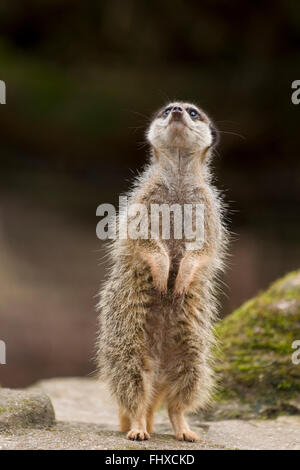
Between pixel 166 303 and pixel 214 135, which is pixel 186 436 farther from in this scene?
pixel 214 135

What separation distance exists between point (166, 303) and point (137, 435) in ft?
2.35

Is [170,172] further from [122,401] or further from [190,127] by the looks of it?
[122,401]

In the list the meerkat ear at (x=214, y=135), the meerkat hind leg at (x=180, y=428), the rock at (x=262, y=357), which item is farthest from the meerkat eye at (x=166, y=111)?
the meerkat hind leg at (x=180, y=428)

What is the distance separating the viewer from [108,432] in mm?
3816

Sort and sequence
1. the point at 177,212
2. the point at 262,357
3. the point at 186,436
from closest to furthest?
the point at 186,436 → the point at 177,212 → the point at 262,357

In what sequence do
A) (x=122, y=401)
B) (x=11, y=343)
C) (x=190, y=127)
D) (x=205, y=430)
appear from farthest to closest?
(x=11, y=343) < (x=205, y=430) < (x=190, y=127) < (x=122, y=401)

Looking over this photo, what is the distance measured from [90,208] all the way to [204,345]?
22.5 feet

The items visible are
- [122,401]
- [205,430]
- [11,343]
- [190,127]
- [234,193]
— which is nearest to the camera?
[122,401]

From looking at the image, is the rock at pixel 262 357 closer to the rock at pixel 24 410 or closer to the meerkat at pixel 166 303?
the meerkat at pixel 166 303

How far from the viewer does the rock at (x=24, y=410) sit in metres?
3.70

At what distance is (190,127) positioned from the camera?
411 cm

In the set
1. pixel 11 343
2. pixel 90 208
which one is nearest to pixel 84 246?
pixel 90 208

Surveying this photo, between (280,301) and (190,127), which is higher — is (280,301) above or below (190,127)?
below

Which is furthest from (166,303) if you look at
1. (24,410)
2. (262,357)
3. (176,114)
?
(262,357)
